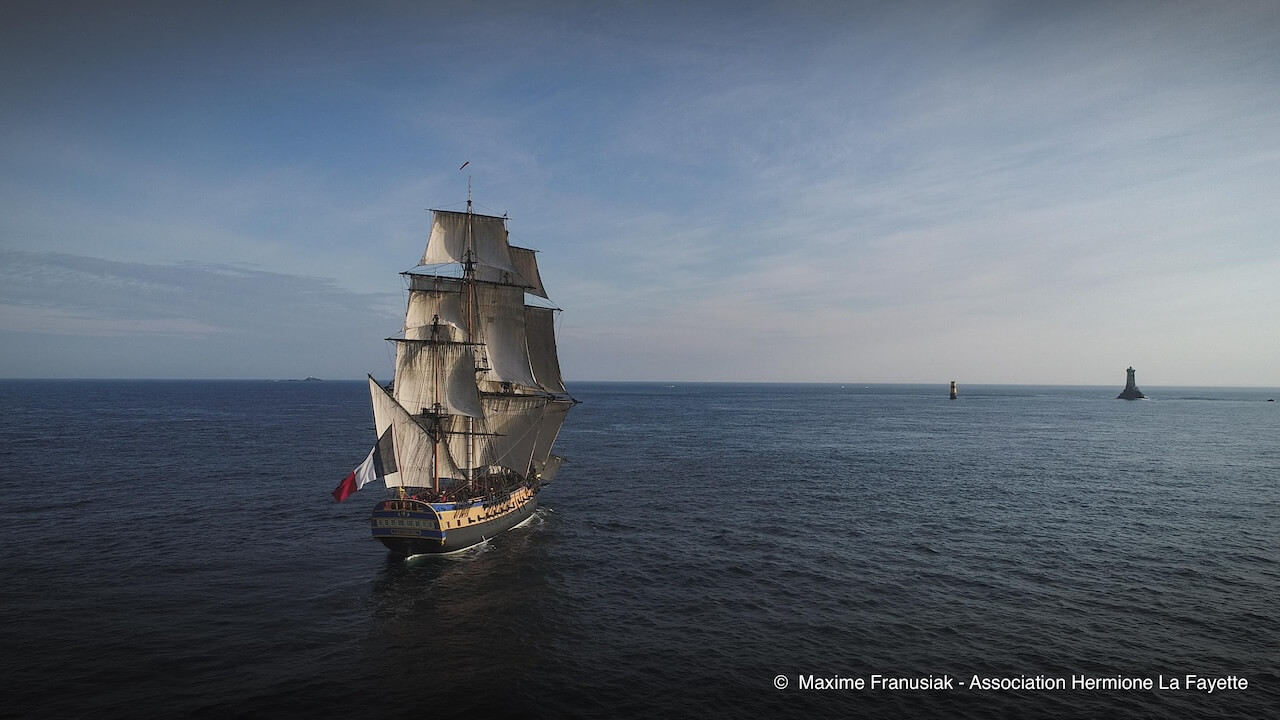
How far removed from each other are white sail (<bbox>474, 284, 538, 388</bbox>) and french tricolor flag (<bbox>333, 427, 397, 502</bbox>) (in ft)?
47.0

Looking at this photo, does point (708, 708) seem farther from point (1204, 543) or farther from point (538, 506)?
point (1204, 543)

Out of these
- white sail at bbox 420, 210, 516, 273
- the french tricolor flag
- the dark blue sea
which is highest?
white sail at bbox 420, 210, 516, 273

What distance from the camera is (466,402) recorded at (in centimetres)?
5188

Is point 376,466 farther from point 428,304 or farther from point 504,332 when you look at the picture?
point 504,332

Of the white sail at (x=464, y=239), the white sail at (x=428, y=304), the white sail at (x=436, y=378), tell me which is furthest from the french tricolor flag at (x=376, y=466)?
the white sail at (x=464, y=239)

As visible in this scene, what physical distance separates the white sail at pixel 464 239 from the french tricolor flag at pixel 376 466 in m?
17.5

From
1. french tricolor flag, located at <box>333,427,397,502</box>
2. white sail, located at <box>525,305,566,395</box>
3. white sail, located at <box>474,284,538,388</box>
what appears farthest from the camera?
white sail, located at <box>525,305,566,395</box>

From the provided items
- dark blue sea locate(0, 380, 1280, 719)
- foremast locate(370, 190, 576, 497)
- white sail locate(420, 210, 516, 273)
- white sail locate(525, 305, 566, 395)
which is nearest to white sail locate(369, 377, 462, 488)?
foremast locate(370, 190, 576, 497)

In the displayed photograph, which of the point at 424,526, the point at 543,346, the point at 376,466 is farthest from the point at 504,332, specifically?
the point at 424,526

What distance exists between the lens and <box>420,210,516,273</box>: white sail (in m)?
56.4

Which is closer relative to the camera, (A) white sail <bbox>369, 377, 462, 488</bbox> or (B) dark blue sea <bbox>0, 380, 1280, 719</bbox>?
(B) dark blue sea <bbox>0, 380, 1280, 719</bbox>

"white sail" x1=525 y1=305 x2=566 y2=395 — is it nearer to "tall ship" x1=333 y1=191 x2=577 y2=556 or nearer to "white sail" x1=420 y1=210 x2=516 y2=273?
"tall ship" x1=333 y1=191 x2=577 y2=556

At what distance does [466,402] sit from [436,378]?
3.18m

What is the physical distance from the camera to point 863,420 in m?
159
